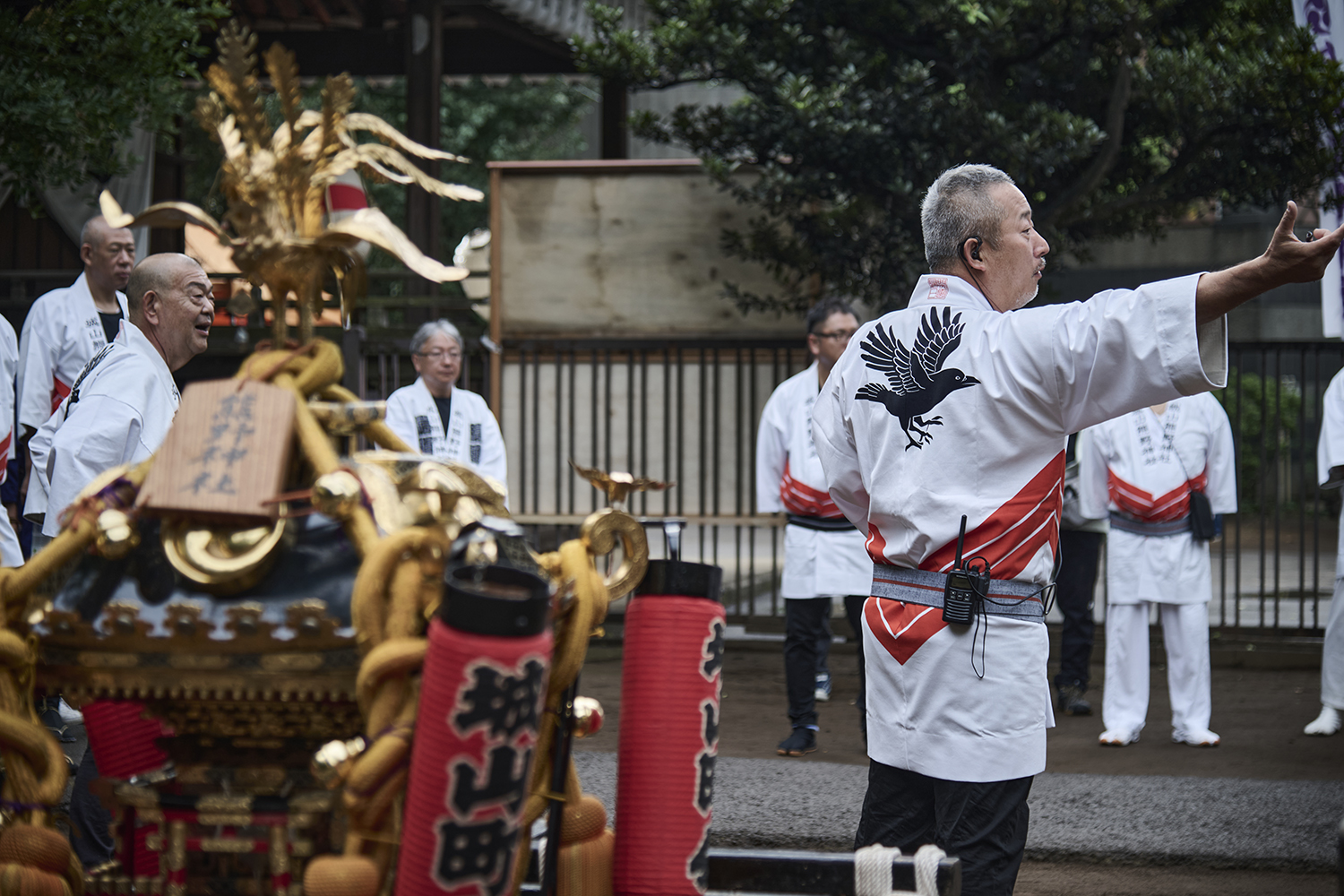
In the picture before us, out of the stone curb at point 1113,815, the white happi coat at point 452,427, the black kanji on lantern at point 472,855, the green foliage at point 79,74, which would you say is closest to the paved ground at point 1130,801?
the stone curb at point 1113,815

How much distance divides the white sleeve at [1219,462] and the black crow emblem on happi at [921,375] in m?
4.19

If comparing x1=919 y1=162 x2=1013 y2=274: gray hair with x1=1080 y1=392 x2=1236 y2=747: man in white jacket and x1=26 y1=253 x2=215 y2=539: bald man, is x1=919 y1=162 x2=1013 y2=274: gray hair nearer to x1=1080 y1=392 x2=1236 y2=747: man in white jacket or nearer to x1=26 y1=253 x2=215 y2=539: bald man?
x1=26 y1=253 x2=215 y2=539: bald man

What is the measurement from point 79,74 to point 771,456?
13.0 ft

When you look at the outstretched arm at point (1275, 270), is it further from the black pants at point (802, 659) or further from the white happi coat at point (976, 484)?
the black pants at point (802, 659)

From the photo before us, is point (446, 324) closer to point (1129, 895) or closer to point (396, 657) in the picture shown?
point (1129, 895)

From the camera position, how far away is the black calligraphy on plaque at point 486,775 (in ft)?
4.63

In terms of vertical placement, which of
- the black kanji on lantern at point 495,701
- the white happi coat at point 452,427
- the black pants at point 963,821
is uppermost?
the white happi coat at point 452,427

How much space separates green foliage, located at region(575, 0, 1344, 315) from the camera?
8477mm

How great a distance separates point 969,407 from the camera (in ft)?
8.37

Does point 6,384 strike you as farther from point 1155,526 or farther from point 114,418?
point 1155,526

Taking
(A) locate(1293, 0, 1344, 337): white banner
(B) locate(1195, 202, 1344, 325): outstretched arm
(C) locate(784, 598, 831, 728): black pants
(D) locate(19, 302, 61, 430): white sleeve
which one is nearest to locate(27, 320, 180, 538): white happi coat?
(B) locate(1195, 202, 1344, 325): outstretched arm

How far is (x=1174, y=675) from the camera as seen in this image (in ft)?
20.8

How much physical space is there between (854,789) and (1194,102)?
18.7ft

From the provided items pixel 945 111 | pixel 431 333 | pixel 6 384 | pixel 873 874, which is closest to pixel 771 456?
pixel 431 333
